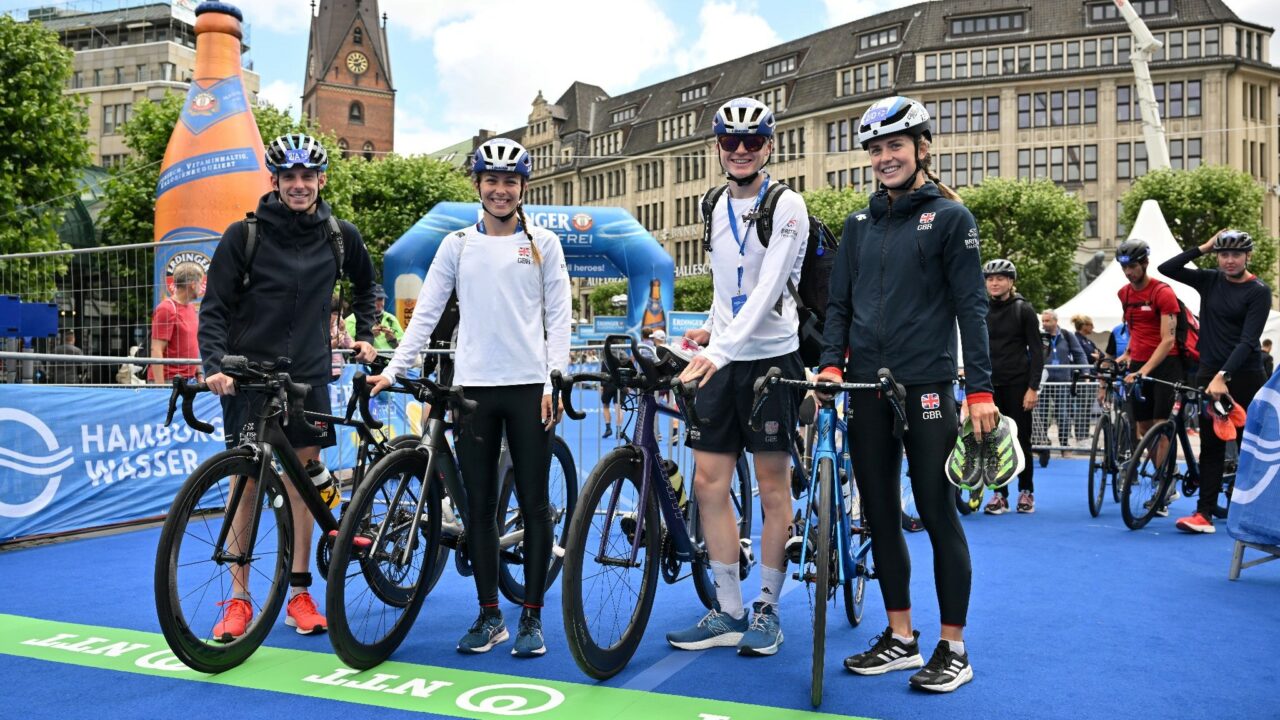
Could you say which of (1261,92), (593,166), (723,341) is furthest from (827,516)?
(593,166)

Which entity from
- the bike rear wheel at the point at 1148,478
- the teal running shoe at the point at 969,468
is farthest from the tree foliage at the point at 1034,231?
the teal running shoe at the point at 969,468

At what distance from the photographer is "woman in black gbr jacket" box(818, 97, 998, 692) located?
4195mm

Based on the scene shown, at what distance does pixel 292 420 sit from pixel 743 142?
230 centimetres

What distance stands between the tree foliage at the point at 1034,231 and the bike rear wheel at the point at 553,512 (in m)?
47.3

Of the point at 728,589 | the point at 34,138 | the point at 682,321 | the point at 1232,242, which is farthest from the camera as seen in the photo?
the point at 682,321

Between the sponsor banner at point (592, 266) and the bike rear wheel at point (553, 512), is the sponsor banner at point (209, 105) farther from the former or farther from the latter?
the bike rear wheel at point (553, 512)

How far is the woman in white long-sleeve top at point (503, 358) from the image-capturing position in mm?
4738

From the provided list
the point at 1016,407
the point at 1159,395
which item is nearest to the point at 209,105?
the point at 1016,407

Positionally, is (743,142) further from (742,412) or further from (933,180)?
(742,412)

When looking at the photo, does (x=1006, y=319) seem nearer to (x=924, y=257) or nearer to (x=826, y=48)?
(x=924, y=257)

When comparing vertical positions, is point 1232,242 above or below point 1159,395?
above

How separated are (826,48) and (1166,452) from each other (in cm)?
6988

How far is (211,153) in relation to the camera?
17.3 metres

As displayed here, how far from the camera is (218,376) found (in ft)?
15.1
